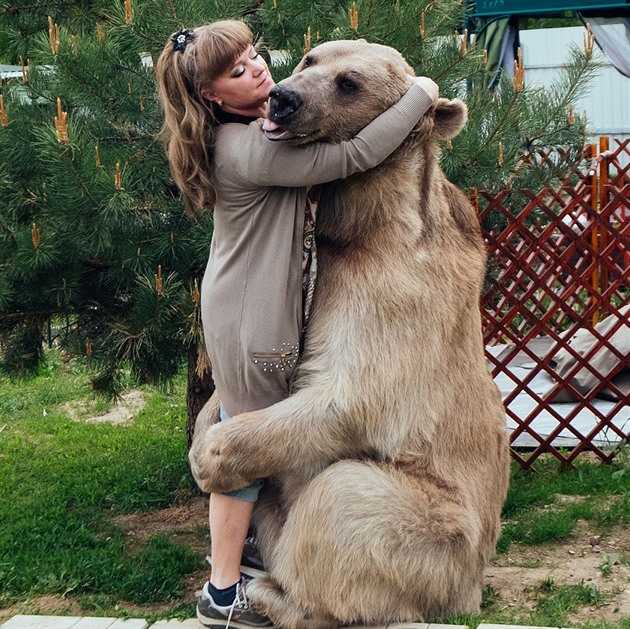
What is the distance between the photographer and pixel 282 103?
9.87 ft

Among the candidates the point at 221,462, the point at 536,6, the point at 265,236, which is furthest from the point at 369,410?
the point at 536,6

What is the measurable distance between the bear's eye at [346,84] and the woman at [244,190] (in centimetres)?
13

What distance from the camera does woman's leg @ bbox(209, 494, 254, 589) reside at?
132 inches

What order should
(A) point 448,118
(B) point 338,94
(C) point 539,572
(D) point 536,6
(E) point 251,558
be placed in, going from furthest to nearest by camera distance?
(D) point 536,6 → (C) point 539,572 → (E) point 251,558 → (A) point 448,118 → (B) point 338,94

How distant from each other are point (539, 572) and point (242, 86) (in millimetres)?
2426

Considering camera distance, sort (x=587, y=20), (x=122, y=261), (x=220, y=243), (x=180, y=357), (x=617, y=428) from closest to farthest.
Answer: (x=220, y=243) < (x=122, y=261) < (x=180, y=357) < (x=617, y=428) < (x=587, y=20)

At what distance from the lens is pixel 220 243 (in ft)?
11.0

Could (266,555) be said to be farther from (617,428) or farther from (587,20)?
(587,20)

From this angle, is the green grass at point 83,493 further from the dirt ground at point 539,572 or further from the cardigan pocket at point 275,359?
the cardigan pocket at point 275,359

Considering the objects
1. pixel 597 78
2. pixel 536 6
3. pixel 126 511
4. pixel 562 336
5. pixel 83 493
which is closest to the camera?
pixel 126 511

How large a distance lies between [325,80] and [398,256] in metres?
0.59

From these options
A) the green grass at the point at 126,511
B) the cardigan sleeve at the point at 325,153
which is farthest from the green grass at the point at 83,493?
the cardigan sleeve at the point at 325,153

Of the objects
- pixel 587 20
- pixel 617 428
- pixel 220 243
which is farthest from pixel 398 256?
pixel 587 20

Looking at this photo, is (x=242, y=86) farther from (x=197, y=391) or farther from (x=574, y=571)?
(x=574, y=571)
